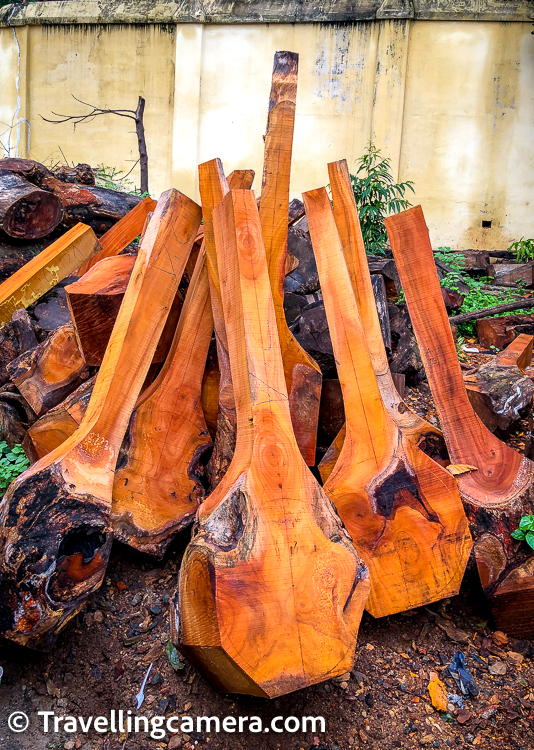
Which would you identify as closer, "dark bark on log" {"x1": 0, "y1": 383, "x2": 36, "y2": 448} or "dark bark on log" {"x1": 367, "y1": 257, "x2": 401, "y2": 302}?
"dark bark on log" {"x1": 0, "y1": 383, "x2": 36, "y2": 448}

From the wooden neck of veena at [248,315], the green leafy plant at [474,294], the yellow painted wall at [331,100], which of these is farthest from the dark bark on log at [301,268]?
the yellow painted wall at [331,100]

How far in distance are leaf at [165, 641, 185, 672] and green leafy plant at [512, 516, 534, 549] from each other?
1142 mm

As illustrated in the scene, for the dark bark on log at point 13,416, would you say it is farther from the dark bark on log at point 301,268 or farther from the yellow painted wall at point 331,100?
the yellow painted wall at point 331,100

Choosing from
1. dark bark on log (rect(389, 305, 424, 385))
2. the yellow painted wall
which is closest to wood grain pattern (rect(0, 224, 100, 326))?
dark bark on log (rect(389, 305, 424, 385))

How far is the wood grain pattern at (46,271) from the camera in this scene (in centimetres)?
336

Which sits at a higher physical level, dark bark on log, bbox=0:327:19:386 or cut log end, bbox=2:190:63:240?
cut log end, bbox=2:190:63:240

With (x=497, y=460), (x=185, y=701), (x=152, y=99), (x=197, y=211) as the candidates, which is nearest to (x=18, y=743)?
(x=185, y=701)

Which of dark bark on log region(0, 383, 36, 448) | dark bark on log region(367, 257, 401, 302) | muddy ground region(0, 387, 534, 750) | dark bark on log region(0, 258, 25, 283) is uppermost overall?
dark bark on log region(367, 257, 401, 302)

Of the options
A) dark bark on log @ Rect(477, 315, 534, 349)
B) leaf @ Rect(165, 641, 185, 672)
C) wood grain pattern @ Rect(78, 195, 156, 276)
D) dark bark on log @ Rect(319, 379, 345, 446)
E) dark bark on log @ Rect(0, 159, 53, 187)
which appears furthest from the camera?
dark bark on log @ Rect(0, 159, 53, 187)

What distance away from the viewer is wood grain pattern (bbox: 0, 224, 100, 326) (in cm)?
336

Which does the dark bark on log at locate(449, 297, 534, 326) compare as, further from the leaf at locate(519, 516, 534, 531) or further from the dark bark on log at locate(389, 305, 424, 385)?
the leaf at locate(519, 516, 534, 531)

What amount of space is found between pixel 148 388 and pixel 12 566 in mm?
868

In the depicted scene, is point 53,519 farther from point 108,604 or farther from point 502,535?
point 502,535

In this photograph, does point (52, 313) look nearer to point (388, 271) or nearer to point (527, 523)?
point (388, 271)
